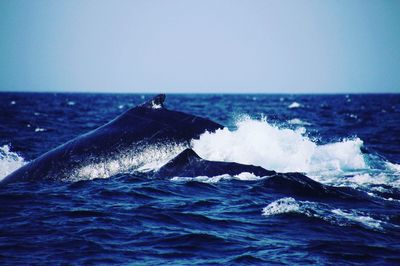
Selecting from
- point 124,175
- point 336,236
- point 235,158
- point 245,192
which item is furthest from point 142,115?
Result: point 336,236

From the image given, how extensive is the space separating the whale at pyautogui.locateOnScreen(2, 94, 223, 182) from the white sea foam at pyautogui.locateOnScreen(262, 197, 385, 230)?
12.7 ft

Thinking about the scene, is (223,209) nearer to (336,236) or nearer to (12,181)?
(336,236)

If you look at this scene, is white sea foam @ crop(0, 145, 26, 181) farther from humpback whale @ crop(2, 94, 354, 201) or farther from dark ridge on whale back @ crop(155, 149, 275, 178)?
dark ridge on whale back @ crop(155, 149, 275, 178)

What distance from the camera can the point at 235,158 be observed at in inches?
559

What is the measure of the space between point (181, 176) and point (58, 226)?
3987 mm

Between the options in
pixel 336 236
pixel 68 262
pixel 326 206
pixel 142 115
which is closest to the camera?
pixel 68 262

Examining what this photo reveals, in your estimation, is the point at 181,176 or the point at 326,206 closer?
the point at 326,206

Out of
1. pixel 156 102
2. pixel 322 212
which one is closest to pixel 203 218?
pixel 322 212

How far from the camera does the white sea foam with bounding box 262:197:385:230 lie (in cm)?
814

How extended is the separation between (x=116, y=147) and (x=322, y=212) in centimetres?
556

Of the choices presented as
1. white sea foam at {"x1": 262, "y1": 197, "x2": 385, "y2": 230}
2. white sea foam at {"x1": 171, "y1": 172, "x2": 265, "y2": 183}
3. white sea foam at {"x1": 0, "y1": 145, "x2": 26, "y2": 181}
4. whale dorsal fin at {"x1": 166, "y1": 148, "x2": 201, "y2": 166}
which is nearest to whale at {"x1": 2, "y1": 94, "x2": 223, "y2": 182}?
whale dorsal fin at {"x1": 166, "y1": 148, "x2": 201, "y2": 166}

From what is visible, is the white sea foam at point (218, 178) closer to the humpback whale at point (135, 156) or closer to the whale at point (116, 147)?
the humpback whale at point (135, 156)

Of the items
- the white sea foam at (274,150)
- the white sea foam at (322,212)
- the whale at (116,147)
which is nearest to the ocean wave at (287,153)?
the white sea foam at (274,150)

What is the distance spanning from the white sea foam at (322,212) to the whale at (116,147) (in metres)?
3.86
